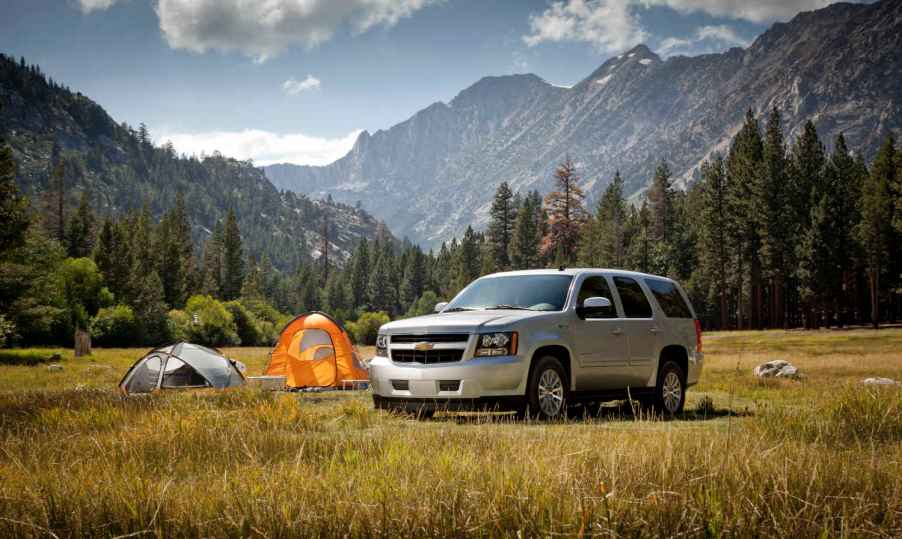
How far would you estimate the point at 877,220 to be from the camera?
7106 cm

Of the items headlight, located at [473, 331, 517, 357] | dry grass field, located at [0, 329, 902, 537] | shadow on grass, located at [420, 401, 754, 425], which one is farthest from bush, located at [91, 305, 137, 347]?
dry grass field, located at [0, 329, 902, 537]

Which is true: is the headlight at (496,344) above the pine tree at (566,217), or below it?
below

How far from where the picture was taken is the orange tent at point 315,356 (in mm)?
22641

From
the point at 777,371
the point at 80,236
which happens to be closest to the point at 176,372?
the point at 777,371

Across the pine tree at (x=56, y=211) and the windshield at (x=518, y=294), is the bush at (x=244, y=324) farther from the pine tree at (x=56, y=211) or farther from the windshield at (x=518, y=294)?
the windshield at (x=518, y=294)

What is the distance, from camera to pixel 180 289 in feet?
363

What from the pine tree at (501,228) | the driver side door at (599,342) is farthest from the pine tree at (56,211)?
the driver side door at (599,342)

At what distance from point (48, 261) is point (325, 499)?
242 feet

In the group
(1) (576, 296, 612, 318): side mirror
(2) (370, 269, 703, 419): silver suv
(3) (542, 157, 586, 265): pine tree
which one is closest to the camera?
(2) (370, 269, 703, 419): silver suv

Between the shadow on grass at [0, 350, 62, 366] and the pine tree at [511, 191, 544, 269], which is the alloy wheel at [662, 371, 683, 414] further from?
the pine tree at [511, 191, 544, 269]

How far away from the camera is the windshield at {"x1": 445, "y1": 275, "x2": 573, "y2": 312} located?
38.1 ft

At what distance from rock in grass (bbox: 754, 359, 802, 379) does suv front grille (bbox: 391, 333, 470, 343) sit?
13.2m

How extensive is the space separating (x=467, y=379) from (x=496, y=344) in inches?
24.2

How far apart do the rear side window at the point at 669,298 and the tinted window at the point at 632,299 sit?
1.03 ft
